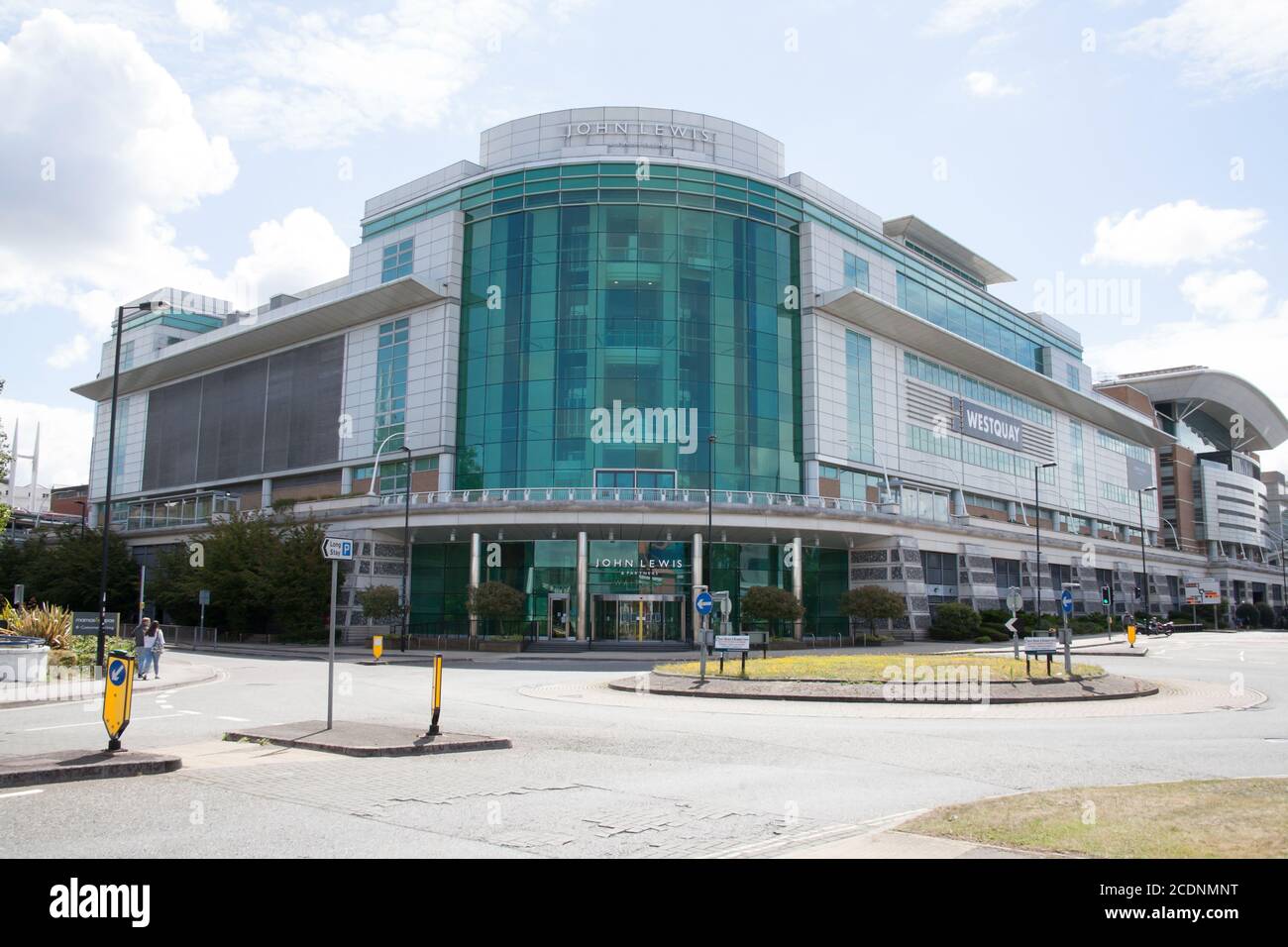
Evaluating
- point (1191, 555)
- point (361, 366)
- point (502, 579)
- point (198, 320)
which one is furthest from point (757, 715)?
point (1191, 555)

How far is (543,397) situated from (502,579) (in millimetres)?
11628

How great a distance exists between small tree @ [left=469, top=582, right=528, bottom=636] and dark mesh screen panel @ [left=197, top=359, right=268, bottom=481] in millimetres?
34563

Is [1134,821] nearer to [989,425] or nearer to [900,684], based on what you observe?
[900,684]

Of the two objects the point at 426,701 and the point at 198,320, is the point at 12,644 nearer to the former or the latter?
the point at 426,701

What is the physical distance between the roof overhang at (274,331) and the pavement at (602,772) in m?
45.7

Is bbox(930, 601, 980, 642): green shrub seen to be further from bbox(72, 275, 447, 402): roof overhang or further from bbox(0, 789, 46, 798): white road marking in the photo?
bbox(0, 789, 46, 798): white road marking

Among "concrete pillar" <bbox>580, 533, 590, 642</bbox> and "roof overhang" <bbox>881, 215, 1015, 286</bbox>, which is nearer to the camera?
"concrete pillar" <bbox>580, 533, 590, 642</bbox>

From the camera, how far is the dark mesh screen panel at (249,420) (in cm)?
7369

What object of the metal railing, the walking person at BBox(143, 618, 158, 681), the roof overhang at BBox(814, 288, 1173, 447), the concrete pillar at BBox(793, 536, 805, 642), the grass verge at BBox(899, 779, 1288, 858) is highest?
the roof overhang at BBox(814, 288, 1173, 447)

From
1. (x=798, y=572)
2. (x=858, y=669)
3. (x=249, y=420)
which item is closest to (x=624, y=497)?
(x=798, y=572)

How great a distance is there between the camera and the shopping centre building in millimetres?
58250

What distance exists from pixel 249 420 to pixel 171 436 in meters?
13.0

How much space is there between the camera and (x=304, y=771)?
11812mm

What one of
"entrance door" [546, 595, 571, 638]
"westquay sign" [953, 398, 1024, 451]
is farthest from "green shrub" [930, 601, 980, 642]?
"westquay sign" [953, 398, 1024, 451]
